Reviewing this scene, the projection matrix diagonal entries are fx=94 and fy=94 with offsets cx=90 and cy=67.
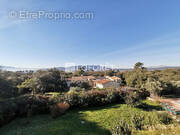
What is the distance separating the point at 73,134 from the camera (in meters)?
5.04

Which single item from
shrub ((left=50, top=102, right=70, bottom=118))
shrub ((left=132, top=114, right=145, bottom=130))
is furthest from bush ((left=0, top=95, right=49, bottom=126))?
shrub ((left=132, top=114, right=145, bottom=130))

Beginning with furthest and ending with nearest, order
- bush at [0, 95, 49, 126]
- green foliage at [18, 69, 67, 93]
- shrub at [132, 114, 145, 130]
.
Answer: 1. green foliage at [18, 69, 67, 93]
2. bush at [0, 95, 49, 126]
3. shrub at [132, 114, 145, 130]

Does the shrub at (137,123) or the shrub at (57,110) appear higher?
the shrub at (137,123)

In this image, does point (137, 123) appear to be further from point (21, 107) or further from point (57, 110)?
point (21, 107)

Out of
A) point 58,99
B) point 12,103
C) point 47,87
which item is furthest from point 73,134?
point 47,87

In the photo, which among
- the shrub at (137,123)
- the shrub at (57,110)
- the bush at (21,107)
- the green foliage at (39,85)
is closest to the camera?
the shrub at (137,123)

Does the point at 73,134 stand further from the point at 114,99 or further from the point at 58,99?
the point at 114,99

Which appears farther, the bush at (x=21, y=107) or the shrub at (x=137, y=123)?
the bush at (x=21, y=107)

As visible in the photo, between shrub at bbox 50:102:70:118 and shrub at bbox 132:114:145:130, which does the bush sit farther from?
shrub at bbox 132:114:145:130

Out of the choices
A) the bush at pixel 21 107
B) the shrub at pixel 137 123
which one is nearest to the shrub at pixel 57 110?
the bush at pixel 21 107

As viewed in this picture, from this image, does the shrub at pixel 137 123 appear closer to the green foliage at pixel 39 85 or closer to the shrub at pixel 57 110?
the shrub at pixel 57 110

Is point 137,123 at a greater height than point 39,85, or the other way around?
point 137,123

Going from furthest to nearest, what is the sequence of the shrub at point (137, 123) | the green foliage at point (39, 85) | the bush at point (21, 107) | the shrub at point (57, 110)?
the green foliage at point (39, 85), the shrub at point (57, 110), the bush at point (21, 107), the shrub at point (137, 123)

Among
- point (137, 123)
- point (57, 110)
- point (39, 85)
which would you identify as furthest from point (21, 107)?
point (39, 85)
